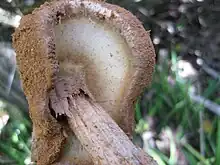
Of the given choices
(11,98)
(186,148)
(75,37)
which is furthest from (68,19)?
(186,148)

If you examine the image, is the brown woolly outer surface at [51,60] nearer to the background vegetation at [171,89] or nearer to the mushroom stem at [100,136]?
the mushroom stem at [100,136]

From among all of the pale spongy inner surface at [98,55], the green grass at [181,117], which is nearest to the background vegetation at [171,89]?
the green grass at [181,117]

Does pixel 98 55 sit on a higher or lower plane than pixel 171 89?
higher

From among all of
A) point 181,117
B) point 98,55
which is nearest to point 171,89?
point 181,117

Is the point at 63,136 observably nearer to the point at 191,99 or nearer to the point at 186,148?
the point at 186,148

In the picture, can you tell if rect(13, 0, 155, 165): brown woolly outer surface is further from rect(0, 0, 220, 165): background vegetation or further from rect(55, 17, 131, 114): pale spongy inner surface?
rect(0, 0, 220, 165): background vegetation

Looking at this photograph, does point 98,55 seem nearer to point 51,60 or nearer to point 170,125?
point 51,60
